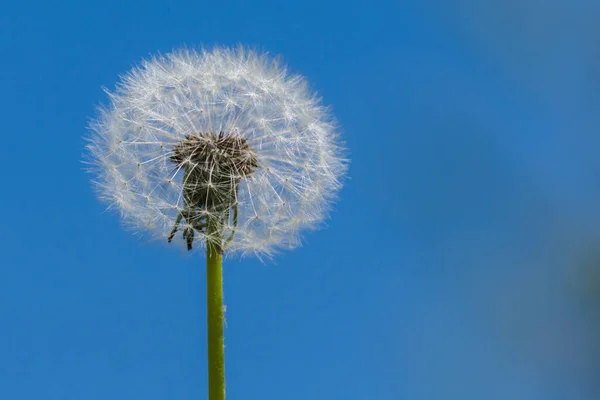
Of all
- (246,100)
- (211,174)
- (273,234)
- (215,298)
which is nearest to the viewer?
(215,298)

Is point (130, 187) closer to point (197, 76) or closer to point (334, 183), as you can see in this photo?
point (197, 76)

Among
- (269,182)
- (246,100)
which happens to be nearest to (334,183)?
(269,182)

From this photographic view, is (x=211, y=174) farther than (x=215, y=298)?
Yes

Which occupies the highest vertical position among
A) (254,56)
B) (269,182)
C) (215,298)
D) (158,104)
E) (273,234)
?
(254,56)

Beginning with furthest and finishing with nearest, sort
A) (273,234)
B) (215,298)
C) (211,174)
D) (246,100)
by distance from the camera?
1. (246,100)
2. (273,234)
3. (211,174)
4. (215,298)

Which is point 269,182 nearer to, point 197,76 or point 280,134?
point 280,134

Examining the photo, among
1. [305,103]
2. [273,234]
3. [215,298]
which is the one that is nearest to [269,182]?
[273,234]

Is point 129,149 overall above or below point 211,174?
above
